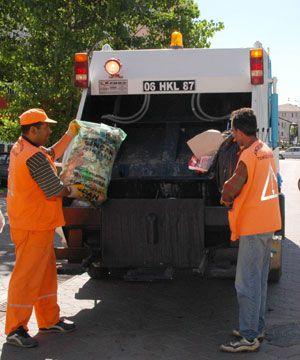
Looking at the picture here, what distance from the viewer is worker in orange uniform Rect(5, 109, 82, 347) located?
13.9 ft

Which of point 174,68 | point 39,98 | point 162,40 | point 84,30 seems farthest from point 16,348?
point 162,40

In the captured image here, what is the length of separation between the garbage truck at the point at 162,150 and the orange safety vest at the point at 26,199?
51 cm

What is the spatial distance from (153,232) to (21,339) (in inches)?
50.5

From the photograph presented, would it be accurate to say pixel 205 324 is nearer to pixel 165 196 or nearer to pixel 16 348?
pixel 165 196

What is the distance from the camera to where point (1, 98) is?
16.5 meters

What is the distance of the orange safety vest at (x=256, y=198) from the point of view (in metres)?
3.99

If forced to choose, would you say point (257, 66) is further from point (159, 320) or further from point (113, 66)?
point (159, 320)

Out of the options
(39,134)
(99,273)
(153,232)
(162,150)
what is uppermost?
(39,134)

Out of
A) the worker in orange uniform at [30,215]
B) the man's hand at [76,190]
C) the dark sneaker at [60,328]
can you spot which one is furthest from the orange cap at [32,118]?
the dark sneaker at [60,328]

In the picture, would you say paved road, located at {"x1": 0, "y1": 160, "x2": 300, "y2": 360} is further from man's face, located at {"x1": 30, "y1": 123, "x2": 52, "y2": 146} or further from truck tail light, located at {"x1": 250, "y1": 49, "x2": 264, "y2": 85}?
truck tail light, located at {"x1": 250, "y1": 49, "x2": 264, "y2": 85}

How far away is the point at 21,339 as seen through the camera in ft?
14.1

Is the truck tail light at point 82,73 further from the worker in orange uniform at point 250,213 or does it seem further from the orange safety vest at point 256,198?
the orange safety vest at point 256,198

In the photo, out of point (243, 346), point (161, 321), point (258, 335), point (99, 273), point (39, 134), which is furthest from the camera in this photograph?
point (99, 273)

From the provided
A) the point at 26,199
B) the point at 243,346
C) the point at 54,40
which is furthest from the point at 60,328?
the point at 54,40
